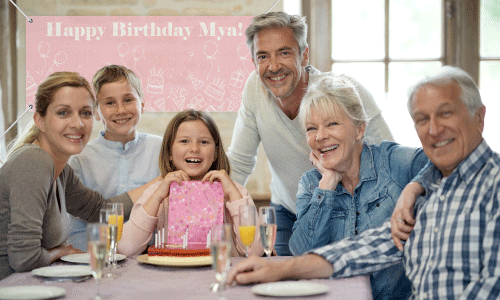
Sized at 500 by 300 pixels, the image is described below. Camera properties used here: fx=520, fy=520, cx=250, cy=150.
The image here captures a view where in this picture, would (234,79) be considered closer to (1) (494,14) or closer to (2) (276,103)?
(2) (276,103)

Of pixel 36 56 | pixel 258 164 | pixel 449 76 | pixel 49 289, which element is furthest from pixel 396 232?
pixel 36 56

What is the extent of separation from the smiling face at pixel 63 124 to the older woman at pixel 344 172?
2.84ft

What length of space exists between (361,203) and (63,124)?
116 centimetres

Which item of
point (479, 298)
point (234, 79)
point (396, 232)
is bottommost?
point (479, 298)

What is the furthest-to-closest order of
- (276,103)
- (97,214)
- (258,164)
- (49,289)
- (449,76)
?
1. (258,164)
2. (276,103)
3. (97,214)
4. (449,76)
5. (49,289)

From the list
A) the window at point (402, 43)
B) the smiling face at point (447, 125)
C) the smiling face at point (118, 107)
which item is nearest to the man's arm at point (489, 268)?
the smiling face at point (447, 125)

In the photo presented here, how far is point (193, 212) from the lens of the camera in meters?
1.90

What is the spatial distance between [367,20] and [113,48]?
5.77 feet

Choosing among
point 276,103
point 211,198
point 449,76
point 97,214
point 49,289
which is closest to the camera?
point 49,289

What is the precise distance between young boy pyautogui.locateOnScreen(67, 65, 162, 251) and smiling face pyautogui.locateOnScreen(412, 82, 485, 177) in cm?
145

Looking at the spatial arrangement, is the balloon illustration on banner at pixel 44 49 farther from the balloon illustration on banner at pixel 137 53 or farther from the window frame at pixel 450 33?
the window frame at pixel 450 33

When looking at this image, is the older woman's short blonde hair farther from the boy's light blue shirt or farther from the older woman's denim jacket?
the boy's light blue shirt

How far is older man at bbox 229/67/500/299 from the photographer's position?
1.33 meters

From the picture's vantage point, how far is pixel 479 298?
1265mm
